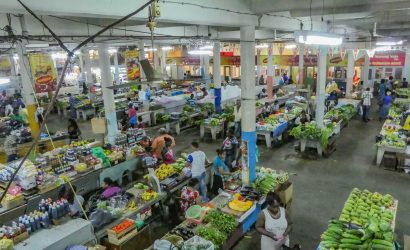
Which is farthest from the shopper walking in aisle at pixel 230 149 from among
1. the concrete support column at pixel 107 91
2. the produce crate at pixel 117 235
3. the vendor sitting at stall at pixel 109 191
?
the concrete support column at pixel 107 91

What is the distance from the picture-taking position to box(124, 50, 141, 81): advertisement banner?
54.0 ft

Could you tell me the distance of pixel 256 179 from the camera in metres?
8.62

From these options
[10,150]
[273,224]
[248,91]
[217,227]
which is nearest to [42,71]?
[10,150]

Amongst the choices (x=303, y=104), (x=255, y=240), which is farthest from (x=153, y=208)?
(x=303, y=104)

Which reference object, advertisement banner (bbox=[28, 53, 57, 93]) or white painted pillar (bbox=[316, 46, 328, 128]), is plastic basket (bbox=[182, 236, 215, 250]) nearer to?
advertisement banner (bbox=[28, 53, 57, 93])

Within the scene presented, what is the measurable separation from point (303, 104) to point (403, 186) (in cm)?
896

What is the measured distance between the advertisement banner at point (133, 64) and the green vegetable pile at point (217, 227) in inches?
442

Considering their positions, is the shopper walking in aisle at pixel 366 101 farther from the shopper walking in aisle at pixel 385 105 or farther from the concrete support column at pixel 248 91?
the concrete support column at pixel 248 91

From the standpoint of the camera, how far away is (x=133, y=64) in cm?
1662

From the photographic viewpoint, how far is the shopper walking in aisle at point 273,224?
5602 millimetres

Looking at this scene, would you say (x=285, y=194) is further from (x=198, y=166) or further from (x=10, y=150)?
(x=10, y=150)

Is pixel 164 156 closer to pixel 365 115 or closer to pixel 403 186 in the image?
pixel 403 186

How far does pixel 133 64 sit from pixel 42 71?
16.8 ft

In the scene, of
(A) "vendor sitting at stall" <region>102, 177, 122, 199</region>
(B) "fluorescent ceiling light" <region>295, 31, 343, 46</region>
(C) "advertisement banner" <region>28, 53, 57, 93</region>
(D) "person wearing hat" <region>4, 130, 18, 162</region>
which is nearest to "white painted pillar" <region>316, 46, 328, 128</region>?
(B) "fluorescent ceiling light" <region>295, 31, 343, 46</region>
